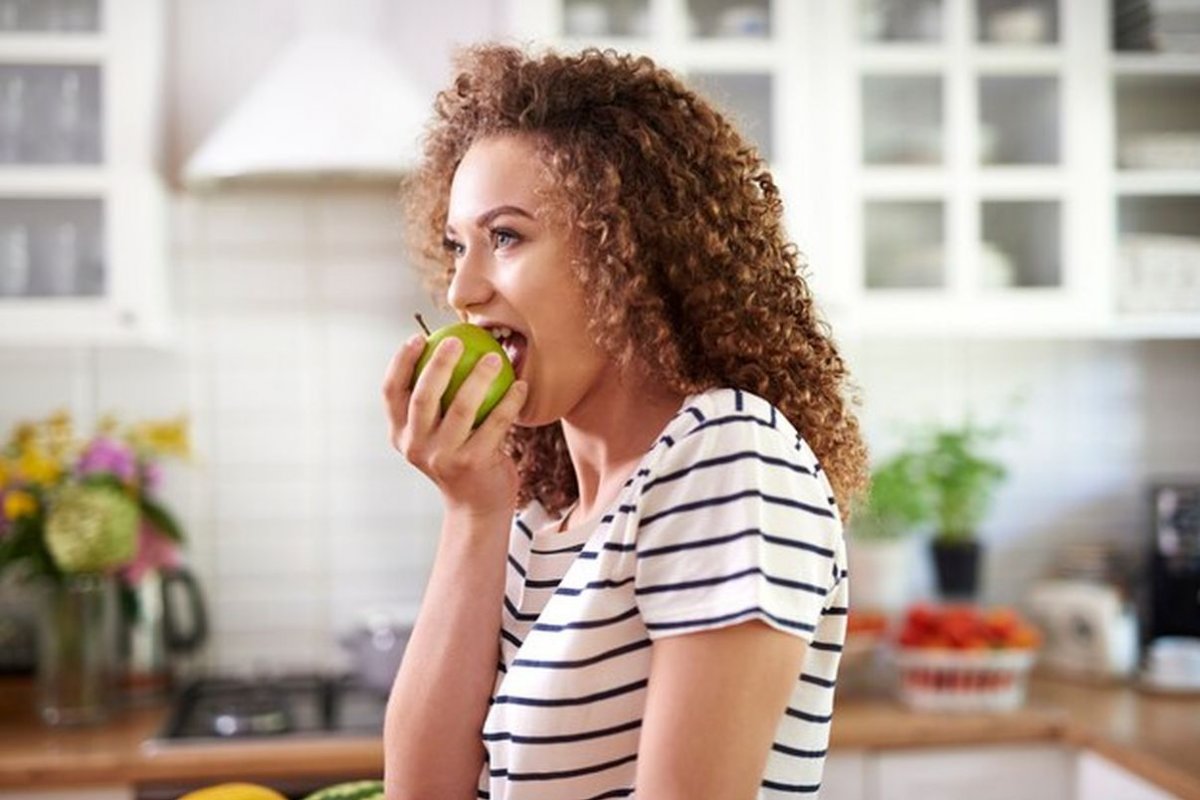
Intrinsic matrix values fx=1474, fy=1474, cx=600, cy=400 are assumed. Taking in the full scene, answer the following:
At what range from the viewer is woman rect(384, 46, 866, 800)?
0.86 m

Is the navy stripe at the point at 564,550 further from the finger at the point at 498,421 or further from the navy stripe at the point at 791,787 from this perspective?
the navy stripe at the point at 791,787

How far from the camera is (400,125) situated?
2.59 meters

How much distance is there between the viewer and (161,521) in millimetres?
2750

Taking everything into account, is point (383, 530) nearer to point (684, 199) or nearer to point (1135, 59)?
point (1135, 59)

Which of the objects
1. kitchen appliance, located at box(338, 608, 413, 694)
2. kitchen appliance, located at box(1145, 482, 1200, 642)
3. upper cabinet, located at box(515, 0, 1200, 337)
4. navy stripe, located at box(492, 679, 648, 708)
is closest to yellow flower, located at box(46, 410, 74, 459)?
kitchen appliance, located at box(338, 608, 413, 694)

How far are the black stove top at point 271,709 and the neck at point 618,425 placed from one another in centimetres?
150

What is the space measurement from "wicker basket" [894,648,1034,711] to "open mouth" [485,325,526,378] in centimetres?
172

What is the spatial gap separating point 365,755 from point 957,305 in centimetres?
133

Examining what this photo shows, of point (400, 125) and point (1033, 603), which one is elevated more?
point (400, 125)

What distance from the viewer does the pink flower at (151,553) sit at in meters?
2.73

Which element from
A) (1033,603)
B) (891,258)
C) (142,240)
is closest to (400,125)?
(142,240)

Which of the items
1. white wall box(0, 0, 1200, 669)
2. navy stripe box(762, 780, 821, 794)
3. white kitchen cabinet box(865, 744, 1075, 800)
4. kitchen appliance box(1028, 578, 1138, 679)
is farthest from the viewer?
white wall box(0, 0, 1200, 669)

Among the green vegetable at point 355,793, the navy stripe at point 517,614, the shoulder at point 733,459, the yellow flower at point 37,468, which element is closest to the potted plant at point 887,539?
the yellow flower at point 37,468

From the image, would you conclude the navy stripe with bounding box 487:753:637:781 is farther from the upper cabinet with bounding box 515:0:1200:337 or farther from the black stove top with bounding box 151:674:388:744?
the upper cabinet with bounding box 515:0:1200:337
